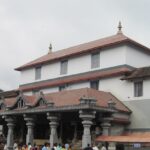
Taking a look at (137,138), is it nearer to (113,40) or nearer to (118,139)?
(118,139)

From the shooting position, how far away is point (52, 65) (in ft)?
136

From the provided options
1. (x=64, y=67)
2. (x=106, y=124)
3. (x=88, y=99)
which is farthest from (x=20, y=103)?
(x=88, y=99)

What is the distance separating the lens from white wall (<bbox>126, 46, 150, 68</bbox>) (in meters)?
34.9

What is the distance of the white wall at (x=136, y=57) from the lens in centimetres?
3493

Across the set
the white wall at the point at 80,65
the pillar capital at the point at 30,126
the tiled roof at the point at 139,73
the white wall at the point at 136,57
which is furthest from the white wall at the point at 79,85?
the pillar capital at the point at 30,126

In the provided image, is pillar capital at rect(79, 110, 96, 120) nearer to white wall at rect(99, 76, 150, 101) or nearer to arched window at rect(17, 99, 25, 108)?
white wall at rect(99, 76, 150, 101)

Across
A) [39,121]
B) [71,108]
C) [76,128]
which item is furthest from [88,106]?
[39,121]

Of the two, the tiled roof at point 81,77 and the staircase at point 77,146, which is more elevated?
the tiled roof at point 81,77

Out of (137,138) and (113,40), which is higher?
(113,40)

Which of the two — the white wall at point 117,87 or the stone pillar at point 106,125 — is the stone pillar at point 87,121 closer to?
the stone pillar at point 106,125

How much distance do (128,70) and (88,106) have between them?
801cm

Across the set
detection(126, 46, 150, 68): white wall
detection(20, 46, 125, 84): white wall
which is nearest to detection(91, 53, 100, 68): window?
detection(20, 46, 125, 84): white wall

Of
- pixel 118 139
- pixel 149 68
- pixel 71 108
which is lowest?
pixel 118 139

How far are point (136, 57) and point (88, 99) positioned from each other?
1046 centimetres
